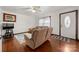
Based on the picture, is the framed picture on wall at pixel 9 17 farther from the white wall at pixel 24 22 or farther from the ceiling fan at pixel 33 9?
the ceiling fan at pixel 33 9

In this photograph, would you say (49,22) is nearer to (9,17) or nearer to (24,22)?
(24,22)

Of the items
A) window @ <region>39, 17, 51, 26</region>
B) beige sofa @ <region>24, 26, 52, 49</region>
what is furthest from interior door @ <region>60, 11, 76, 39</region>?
beige sofa @ <region>24, 26, 52, 49</region>

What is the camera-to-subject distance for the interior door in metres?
2.13

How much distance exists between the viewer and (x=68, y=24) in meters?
2.15

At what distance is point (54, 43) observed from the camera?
2.38 m

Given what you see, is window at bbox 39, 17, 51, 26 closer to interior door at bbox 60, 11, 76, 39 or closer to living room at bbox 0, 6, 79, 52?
living room at bbox 0, 6, 79, 52

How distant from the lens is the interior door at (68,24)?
2.13 meters

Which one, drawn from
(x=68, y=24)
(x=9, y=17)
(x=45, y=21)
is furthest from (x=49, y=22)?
(x=9, y=17)

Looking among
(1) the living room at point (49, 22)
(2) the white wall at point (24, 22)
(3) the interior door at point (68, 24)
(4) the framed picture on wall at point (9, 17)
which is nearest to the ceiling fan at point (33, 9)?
(1) the living room at point (49, 22)

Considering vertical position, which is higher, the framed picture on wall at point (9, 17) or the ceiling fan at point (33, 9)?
the ceiling fan at point (33, 9)
